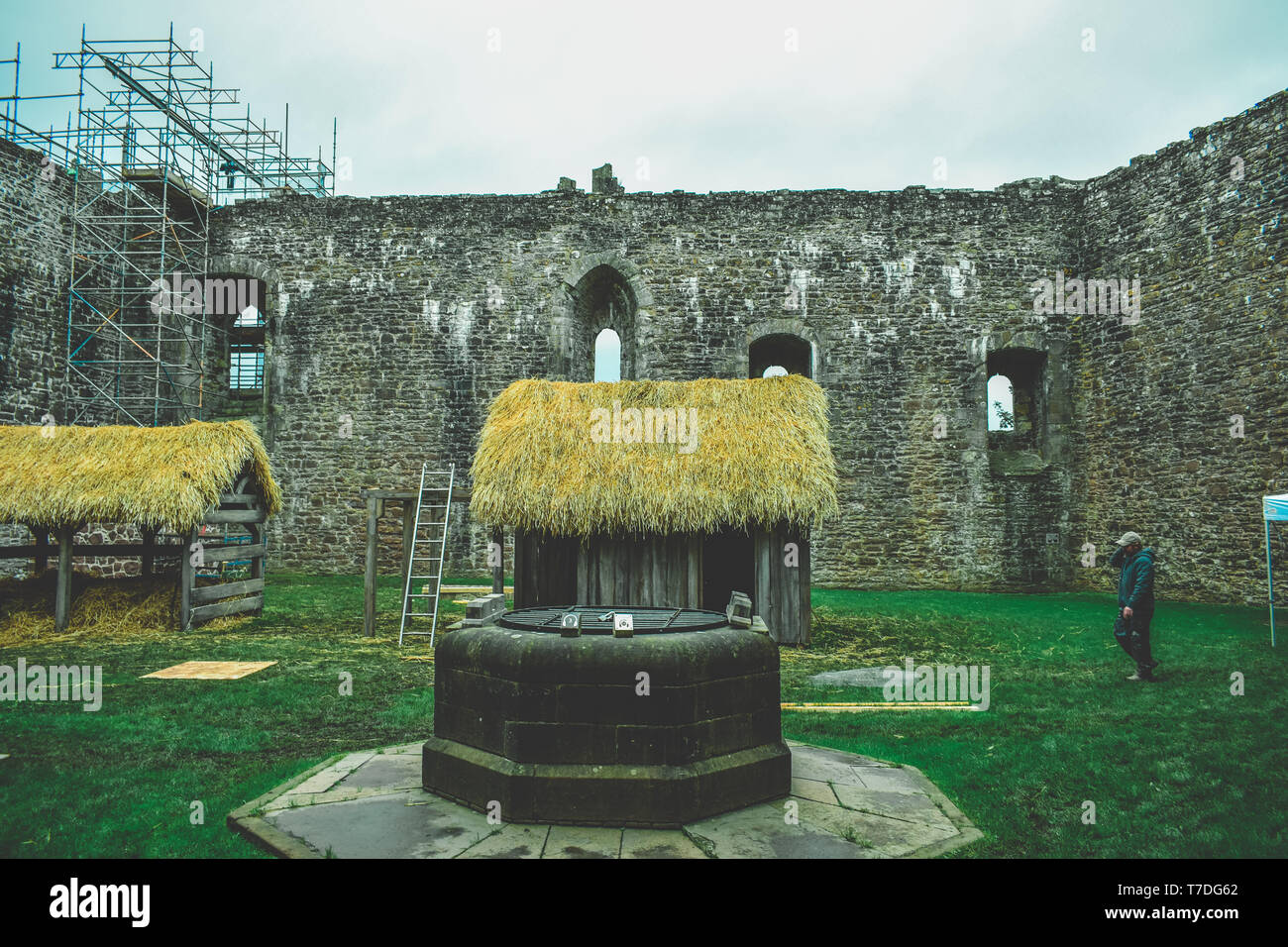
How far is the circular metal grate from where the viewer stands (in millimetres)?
4523

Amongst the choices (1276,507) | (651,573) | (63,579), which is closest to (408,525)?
(651,573)

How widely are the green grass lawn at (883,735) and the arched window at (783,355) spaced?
871 cm

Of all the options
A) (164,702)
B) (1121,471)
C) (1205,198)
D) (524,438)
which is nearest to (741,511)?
(524,438)

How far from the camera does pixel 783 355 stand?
1884cm

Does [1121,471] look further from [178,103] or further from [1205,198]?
[178,103]

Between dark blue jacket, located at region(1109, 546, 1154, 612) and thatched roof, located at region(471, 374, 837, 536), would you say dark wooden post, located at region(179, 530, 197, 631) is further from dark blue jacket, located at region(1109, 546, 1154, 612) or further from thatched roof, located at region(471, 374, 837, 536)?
dark blue jacket, located at region(1109, 546, 1154, 612)

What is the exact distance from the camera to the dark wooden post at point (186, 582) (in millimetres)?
10656

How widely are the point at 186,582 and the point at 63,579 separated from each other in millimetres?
1648

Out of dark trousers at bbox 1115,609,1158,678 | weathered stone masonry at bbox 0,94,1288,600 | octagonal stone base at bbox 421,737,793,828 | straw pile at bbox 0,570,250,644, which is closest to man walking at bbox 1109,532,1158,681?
dark trousers at bbox 1115,609,1158,678

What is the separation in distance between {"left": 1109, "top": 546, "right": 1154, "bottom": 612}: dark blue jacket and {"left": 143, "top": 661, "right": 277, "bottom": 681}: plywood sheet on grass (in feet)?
30.4

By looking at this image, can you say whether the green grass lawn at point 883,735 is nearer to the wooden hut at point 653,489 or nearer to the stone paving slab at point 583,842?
the stone paving slab at point 583,842

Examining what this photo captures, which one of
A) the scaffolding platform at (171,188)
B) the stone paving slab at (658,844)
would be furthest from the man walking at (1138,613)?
the scaffolding platform at (171,188)

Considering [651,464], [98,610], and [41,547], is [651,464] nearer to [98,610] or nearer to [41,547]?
[98,610]

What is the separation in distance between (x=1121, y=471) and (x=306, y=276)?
1872 centimetres
